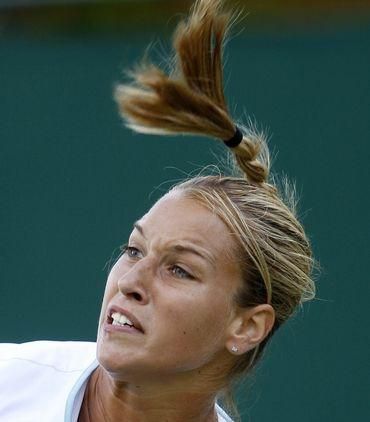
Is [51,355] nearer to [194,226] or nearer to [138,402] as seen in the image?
[138,402]

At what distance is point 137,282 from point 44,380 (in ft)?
1.25

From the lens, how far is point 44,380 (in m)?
2.72

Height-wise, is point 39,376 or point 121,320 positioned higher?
point 121,320

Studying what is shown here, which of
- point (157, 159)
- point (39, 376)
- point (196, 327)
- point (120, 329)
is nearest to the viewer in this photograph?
point (120, 329)

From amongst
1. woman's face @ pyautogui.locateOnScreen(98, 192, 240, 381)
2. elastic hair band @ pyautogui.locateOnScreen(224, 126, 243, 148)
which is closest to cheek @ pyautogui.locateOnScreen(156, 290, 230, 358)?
woman's face @ pyautogui.locateOnScreen(98, 192, 240, 381)

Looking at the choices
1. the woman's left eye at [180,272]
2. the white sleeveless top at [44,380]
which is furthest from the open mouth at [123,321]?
the white sleeveless top at [44,380]

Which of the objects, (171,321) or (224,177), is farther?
(224,177)

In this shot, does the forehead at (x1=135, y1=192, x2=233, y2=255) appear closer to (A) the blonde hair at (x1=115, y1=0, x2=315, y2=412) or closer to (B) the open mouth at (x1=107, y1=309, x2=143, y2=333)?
(A) the blonde hair at (x1=115, y1=0, x2=315, y2=412)

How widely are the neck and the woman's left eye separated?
0.25 m

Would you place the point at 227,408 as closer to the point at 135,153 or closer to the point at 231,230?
the point at 231,230

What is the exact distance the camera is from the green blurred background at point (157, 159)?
418 centimetres

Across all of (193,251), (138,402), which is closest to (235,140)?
(193,251)

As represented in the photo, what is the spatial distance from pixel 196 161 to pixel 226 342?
1.63m

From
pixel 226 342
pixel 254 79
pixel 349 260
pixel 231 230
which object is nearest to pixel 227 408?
pixel 226 342
